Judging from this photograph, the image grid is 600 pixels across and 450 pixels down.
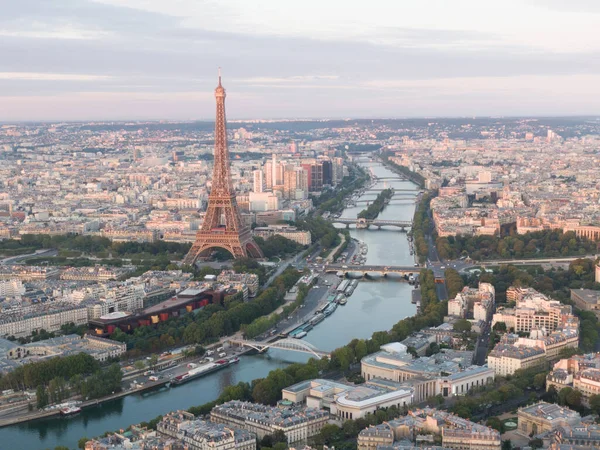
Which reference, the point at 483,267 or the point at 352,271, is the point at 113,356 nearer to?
the point at 352,271

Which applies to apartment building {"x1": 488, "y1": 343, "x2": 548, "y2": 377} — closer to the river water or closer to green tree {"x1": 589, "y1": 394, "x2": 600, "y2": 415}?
green tree {"x1": 589, "y1": 394, "x2": 600, "y2": 415}

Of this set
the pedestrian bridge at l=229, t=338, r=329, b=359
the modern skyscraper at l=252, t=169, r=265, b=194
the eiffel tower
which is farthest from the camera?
the modern skyscraper at l=252, t=169, r=265, b=194

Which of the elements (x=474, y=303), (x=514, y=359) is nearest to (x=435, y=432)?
(x=514, y=359)

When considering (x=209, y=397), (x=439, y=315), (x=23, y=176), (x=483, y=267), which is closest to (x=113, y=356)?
(x=209, y=397)

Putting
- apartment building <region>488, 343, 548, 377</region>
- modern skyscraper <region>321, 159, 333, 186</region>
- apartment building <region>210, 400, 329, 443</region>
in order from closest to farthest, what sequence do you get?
apartment building <region>210, 400, 329, 443</region> < apartment building <region>488, 343, 548, 377</region> < modern skyscraper <region>321, 159, 333, 186</region>

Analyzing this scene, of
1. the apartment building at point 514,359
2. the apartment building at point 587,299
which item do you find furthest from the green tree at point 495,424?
the apartment building at point 587,299

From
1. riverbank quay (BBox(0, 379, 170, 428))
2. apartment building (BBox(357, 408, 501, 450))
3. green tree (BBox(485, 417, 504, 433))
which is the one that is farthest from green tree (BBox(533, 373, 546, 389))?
riverbank quay (BBox(0, 379, 170, 428))
